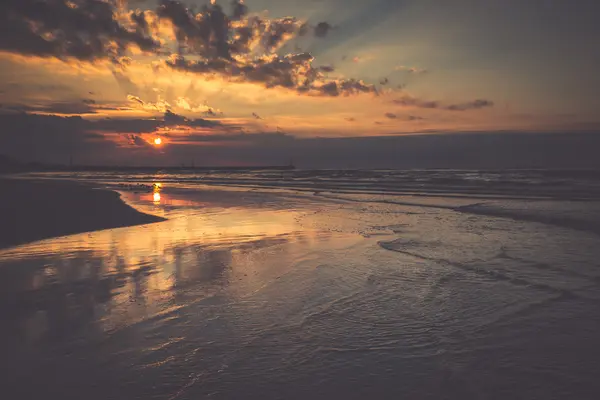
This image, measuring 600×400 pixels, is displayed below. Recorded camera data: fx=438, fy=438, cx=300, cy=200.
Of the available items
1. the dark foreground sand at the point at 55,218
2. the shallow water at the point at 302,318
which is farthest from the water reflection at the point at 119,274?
the dark foreground sand at the point at 55,218

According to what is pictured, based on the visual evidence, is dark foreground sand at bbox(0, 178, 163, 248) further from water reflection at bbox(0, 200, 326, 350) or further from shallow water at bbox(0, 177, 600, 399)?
shallow water at bbox(0, 177, 600, 399)

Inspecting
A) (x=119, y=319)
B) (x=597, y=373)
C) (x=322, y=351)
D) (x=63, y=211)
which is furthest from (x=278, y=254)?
(x=63, y=211)

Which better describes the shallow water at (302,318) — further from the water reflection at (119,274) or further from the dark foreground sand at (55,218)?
the dark foreground sand at (55,218)

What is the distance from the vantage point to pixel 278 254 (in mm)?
11227

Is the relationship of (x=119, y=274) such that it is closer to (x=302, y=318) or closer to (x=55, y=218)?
(x=302, y=318)

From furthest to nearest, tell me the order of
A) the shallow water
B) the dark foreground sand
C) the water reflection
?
the dark foreground sand < the water reflection < the shallow water

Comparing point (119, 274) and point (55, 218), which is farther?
point (55, 218)

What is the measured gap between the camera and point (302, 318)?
21.3 feet

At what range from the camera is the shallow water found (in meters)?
4.56

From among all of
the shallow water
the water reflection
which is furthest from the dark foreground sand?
the shallow water

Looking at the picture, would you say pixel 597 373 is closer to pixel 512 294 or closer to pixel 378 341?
pixel 378 341

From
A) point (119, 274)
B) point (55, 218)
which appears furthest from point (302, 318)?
point (55, 218)

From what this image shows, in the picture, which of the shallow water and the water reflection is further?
the water reflection

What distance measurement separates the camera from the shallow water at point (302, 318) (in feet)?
15.0
